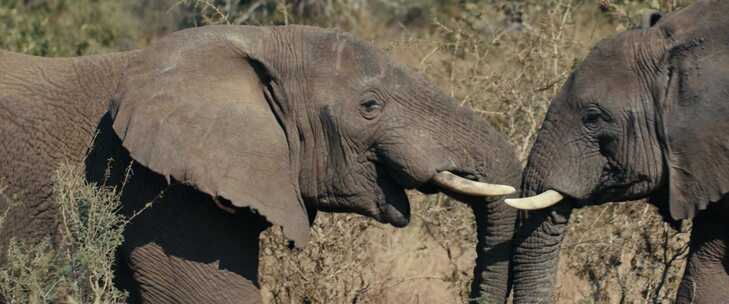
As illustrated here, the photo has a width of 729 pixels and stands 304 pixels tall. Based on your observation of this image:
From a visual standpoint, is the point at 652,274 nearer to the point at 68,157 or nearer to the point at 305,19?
the point at 68,157

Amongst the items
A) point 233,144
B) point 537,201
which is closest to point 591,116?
point 537,201

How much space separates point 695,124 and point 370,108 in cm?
115

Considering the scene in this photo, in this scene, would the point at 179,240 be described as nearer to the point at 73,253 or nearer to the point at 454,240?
the point at 73,253

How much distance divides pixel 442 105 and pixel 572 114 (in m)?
0.51

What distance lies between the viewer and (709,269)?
220 inches

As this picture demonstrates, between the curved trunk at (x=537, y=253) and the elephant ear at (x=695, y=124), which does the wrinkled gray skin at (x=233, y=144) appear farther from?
the elephant ear at (x=695, y=124)

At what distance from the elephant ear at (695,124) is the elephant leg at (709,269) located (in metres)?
Result: 0.13

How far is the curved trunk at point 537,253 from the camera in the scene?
5828mm

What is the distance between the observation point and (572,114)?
580 centimetres

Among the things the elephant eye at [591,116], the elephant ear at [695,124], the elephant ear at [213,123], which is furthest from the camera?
the elephant eye at [591,116]

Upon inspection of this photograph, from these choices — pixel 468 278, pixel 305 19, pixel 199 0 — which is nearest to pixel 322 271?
pixel 468 278

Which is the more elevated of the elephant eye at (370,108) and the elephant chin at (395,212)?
the elephant eye at (370,108)

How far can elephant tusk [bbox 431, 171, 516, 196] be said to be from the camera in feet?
18.1

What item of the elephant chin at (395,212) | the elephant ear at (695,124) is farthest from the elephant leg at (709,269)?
the elephant chin at (395,212)
